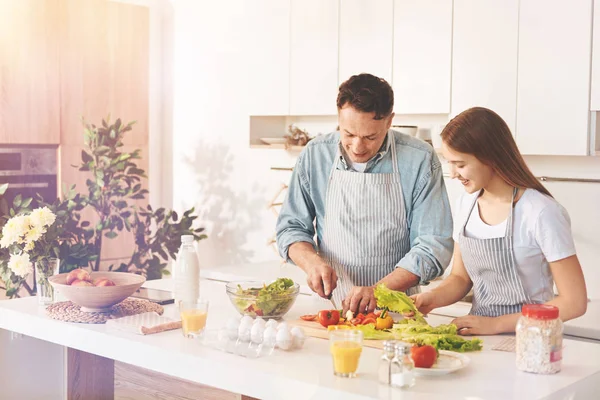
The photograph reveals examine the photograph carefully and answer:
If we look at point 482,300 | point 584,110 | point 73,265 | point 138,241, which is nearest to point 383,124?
point 482,300

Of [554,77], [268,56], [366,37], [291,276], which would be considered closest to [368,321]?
[554,77]

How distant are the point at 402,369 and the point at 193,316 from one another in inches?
28.7

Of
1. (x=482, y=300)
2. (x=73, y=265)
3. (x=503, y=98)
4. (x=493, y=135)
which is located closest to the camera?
(x=493, y=135)

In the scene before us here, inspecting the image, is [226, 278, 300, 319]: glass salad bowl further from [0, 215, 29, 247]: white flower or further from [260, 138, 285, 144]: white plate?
[260, 138, 285, 144]: white plate

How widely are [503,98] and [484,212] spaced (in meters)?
1.61

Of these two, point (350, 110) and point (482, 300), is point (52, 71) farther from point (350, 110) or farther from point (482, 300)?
point (482, 300)

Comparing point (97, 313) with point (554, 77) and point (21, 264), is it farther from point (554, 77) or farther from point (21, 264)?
point (554, 77)

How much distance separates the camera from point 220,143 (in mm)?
5590

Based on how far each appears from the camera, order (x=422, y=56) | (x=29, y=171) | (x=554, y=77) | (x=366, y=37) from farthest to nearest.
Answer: (x=29, y=171)
(x=366, y=37)
(x=422, y=56)
(x=554, y=77)

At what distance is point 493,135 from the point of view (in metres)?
2.48

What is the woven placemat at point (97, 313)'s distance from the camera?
2666mm

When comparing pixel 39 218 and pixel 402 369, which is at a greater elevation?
pixel 39 218

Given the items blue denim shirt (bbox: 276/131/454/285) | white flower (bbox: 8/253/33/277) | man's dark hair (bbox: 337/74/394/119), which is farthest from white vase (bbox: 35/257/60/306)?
man's dark hair (bbox: 337/74/394/119)

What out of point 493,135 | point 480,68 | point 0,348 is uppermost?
point 480,68
